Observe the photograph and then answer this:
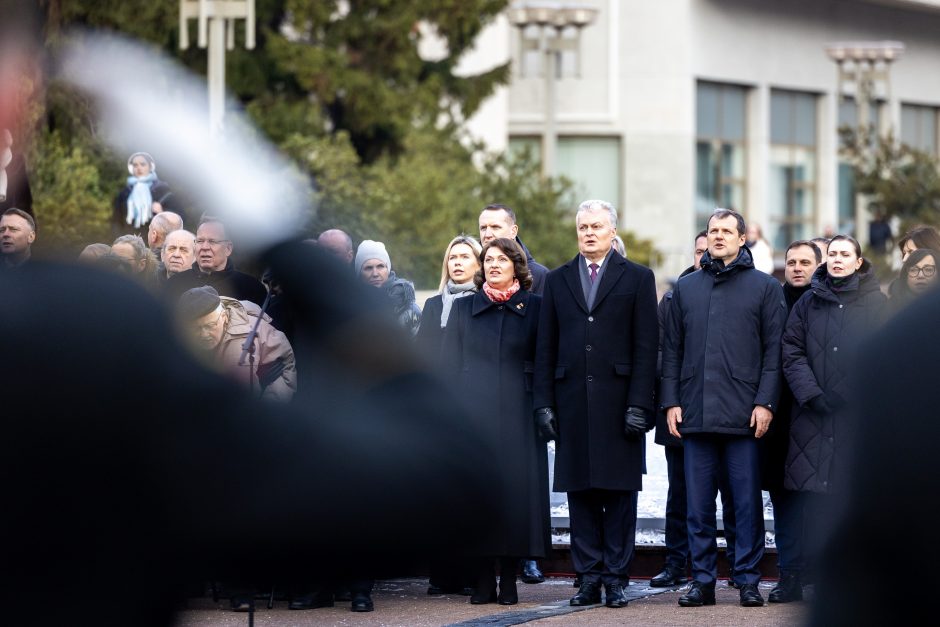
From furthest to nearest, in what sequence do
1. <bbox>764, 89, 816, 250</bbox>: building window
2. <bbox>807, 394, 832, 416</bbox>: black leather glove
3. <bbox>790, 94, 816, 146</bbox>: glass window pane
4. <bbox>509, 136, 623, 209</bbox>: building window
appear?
<bbox>790, 94, 816, 146</bbox>: glass window pane
<bbox>764, 89, 816, 250</bbox>: building window
<bbox>509, 136, 623, 209</bbox>: building window
<bbox>807, 394, 832, 416</bbox>: black leather glove

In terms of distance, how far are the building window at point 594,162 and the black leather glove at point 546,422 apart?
41073 mm

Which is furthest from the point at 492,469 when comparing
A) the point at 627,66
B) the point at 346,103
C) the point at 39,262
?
the point at 627,66

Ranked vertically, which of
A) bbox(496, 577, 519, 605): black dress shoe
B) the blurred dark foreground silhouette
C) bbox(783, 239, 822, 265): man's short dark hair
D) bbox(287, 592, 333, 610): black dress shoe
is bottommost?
bbox(496, 577, 519, 605): black dress shoe

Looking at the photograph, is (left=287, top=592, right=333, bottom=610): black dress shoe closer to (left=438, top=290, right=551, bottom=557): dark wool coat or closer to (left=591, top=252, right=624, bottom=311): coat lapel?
(left=438, top=290, right=551, bottom=557): dark wool coat

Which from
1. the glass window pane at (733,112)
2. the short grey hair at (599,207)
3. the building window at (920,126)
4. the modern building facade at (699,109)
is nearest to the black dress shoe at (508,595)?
the short grey hair at (599,207)

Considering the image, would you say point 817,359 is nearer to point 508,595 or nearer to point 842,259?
point 842,259

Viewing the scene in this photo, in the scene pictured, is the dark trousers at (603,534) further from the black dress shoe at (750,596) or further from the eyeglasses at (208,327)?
the eyeglasses at (208,327)

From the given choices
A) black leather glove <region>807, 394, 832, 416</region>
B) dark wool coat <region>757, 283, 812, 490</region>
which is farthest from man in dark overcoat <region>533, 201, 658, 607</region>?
black leather glove <region>807, 394, 832, 416</region>

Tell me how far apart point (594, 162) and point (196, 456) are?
49279 millimetres

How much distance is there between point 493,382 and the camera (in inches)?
365

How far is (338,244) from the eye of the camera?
8.14 ft

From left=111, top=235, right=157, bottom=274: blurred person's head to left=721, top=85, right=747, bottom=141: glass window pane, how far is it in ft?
166

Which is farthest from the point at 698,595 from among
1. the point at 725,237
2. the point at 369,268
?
the point at 369,268

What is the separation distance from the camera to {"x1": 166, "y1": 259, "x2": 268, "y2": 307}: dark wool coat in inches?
94.0
